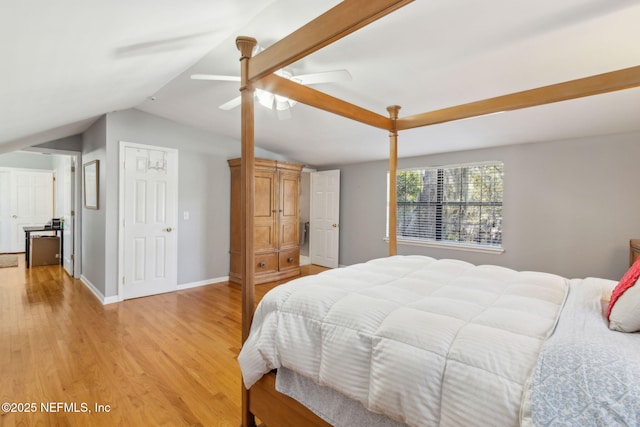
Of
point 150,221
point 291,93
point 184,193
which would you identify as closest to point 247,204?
point 291,93

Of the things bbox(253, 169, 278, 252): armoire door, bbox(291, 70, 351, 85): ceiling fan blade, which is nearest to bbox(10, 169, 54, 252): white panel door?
bbox(253, 169, 278, 252): armoire door

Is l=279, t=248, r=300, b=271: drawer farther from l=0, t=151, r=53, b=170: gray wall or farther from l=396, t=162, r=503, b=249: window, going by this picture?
l=0, t=151, r=53, b=170: gray wall

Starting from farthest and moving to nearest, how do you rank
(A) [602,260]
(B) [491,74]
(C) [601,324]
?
(A) [602,260], (B) [491,74], (C) [601,324]

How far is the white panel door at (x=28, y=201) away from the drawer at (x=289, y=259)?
259 inches

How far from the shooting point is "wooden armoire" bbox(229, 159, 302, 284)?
4.87 m

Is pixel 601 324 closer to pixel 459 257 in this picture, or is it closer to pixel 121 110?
pixel 459 257

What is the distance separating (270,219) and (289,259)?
2.67 feet

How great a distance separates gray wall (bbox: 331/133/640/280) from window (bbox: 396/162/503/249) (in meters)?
0.15

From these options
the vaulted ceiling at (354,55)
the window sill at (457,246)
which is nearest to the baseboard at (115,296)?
the vaulted ceiling at (354,55)

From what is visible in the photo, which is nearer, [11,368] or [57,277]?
[11,368]

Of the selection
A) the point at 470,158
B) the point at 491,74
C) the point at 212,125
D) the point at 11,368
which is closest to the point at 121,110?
the point at 212,125

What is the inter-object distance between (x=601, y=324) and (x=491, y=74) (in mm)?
2066

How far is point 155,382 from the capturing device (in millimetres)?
2162

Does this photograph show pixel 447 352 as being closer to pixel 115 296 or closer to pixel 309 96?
pixel 309 96
